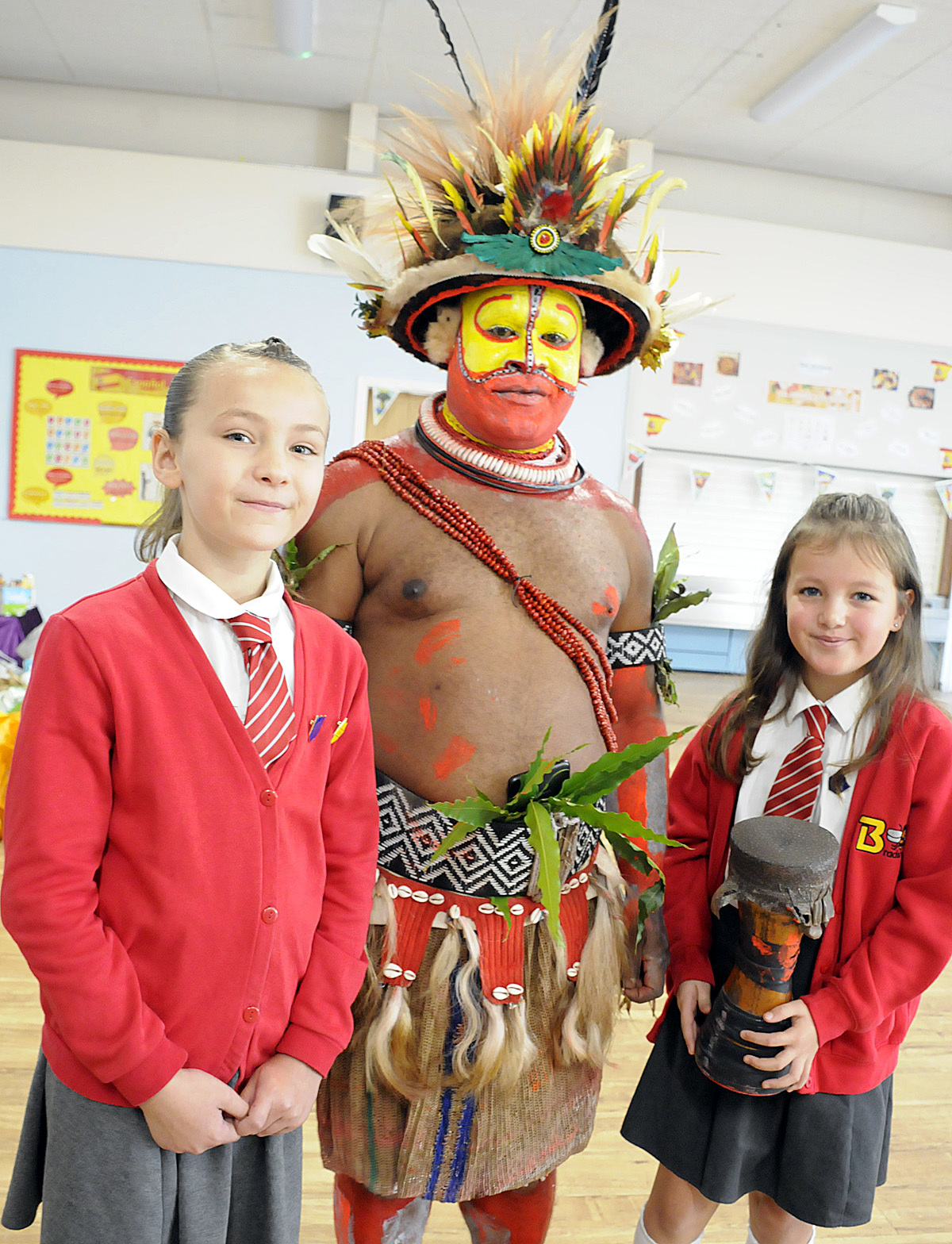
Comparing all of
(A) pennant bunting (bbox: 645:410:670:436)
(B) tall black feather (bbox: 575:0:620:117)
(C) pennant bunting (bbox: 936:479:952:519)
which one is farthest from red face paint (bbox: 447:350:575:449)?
(C) pennant bunting (bbox: 936:479:952:519)

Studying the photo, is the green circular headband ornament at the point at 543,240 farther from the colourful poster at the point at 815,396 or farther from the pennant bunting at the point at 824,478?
the pennant bunting at the point at 824,478

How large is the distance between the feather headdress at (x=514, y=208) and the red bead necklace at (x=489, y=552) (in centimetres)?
22

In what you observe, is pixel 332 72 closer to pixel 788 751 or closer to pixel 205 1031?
pixel 788 751

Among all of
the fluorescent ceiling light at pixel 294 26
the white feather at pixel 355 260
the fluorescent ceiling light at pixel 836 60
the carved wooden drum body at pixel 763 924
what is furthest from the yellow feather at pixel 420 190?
the fluorescent ceiling light at pixel 836 60

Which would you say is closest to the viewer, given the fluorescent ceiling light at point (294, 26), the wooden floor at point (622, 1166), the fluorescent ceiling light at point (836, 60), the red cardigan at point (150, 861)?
the red cardigan at point (150, 861)

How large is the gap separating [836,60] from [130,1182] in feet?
18.8

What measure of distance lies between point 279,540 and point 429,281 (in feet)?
1.70

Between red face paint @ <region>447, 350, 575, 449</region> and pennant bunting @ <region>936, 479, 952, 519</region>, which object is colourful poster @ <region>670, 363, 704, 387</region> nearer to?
pennant bunting @ <region>936, 479, 952, 519</region>

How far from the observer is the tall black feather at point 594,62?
1.36 meters

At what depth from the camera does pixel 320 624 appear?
1.11 meters

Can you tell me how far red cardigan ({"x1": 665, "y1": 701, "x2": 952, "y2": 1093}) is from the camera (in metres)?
1.21

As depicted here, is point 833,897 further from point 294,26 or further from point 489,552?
point 294,26

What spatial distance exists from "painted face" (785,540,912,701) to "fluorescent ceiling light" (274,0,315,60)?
456 centimetres

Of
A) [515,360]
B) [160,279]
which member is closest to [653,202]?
[515,360]
